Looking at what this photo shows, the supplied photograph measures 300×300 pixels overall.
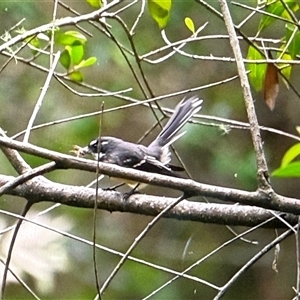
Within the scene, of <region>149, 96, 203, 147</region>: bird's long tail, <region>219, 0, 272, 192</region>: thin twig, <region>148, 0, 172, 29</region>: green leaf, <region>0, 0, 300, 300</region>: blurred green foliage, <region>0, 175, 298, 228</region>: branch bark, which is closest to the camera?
<region>219, 0, 272, 192</region>: thin twig

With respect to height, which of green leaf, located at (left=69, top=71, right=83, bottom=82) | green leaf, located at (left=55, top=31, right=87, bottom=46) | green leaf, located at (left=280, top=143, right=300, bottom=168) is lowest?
green leaf, located at (left=69, top=71, right=83, bottom=82)

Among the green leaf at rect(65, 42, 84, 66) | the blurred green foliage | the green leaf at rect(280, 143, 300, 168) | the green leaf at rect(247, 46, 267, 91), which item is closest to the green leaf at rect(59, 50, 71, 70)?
the green leaf at rect(65, 42, 84, 66)

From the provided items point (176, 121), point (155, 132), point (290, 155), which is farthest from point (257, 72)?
point (290, 155)

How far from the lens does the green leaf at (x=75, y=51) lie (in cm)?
123

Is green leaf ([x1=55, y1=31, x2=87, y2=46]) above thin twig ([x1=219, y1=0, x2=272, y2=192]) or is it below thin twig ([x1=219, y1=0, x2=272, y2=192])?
above

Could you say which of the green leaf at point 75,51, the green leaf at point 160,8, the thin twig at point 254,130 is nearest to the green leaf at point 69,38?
the green leaf at point 75,51

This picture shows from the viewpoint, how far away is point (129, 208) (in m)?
0.96

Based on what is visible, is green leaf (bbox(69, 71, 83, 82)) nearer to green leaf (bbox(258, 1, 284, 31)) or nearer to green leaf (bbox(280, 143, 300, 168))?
green leaf (bbox(258, 1, 284, 31))

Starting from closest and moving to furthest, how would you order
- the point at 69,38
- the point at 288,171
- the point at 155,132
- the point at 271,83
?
1. the point at 288,171
2. the point at 271,83
3. the point at 69,38
4. the point at 155,132

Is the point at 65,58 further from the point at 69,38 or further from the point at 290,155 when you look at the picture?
the point at 290,155

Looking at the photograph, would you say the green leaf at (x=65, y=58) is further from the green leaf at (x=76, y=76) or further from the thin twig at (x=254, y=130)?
the thin twig at (x=254, y=130)

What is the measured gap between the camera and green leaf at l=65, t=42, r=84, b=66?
1226 millimetres

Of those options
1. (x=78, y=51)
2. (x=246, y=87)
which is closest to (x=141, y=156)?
(x=78, y=51)

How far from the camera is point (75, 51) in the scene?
125 cm
